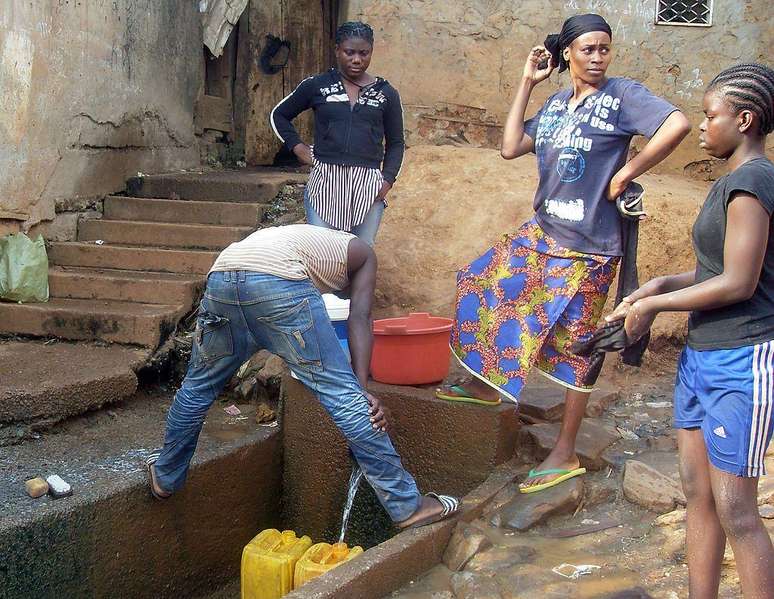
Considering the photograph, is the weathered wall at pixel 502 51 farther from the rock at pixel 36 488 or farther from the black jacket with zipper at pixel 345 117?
the rock at pixel 36 488

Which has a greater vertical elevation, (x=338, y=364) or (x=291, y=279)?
(x=291, y=279)

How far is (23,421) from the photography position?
14.6 feet

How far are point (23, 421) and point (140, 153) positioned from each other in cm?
339

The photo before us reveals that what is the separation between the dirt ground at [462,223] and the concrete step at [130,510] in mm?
1515

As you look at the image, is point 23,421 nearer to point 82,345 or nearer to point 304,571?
point 82,345

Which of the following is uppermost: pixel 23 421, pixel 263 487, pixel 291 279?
pixel 291 279

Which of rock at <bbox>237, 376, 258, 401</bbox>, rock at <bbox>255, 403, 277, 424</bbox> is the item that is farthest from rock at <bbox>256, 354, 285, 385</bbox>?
rock at <bbox>255, 403, 277, 424</bbox>

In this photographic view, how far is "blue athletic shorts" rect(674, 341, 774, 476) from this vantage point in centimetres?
235

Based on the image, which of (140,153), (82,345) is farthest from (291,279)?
(140,153)

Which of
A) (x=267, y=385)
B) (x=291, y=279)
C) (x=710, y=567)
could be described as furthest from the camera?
(x=267, y=385)

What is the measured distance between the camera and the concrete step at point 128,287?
18.8 feet

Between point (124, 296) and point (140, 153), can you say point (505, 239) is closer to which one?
point (124, 296)

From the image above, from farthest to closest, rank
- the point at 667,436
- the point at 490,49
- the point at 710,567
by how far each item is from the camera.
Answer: the point at 490,49 → the point at 667,436 → the point at 710,567

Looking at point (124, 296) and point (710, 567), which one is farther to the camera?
point (124, 296)
